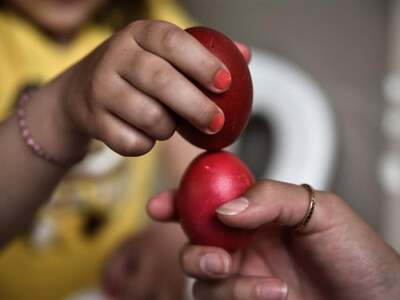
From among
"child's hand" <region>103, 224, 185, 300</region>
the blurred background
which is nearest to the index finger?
"child's hand" <region>103, 224, 185, 300</region>

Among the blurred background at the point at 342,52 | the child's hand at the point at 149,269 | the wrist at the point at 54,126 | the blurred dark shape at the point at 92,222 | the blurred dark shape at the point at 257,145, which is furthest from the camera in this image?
the blurred background at the point at 342,52

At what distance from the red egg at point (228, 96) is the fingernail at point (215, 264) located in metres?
0.10

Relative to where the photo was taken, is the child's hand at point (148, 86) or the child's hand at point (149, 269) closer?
the child's hand at point (148, 86)

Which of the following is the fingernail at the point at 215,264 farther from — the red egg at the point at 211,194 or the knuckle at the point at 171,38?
the knuckle at the point at 171,38

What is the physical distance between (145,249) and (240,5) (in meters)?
0.78

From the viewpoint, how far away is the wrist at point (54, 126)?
600 mm

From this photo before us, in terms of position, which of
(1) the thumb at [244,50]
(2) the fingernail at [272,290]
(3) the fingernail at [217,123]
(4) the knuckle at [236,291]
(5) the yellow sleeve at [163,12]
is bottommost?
(4) the knuckle at [236,291]

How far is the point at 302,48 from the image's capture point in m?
1.50

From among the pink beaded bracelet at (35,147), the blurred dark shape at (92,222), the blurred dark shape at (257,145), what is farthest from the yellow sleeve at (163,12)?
the pink beaded bracelet at (35,147)

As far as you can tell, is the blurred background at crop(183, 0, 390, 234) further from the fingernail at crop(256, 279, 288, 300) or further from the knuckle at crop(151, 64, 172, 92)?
the knuckle at crop(151, 64, 172, 92)

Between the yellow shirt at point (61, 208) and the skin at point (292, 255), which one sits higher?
the skin at point (292, 255)

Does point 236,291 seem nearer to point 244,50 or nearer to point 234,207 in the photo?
point 234,207

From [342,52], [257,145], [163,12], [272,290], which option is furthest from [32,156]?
[342,52]

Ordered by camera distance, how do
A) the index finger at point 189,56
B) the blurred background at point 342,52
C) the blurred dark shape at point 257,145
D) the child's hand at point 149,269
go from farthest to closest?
the blurred background at point 342,52 < the blurred dark shape at point 257,145 < the child's hand at point 149,269 < the index finger at point 189,56
